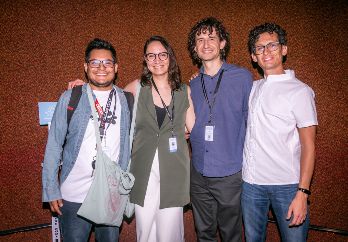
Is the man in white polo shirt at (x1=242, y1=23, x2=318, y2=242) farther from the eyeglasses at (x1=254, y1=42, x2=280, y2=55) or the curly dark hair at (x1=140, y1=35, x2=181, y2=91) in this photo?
the curly dark hair at (x1=140, y1=35, x2=181, y2=91)

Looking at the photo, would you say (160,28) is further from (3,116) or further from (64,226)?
(64,226)

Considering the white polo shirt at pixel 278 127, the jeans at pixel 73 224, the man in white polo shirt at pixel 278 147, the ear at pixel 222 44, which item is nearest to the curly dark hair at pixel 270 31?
the man in white polo shirt at pixel 278 147

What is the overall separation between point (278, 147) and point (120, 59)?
207 centimetres

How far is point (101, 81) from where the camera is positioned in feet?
7.18

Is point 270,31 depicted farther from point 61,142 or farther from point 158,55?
point 61,142

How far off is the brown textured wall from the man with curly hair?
0.69 metres

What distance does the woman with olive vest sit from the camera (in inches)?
90.8

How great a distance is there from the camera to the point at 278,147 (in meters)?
2.09

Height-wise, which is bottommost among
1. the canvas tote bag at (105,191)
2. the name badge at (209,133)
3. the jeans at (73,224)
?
the jeans at (73,224)

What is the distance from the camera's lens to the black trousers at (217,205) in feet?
7.89

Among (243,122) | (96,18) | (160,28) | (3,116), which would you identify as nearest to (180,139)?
(243,122)

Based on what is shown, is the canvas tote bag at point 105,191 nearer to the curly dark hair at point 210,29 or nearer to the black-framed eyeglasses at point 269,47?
the curly dark hair at point 210,29

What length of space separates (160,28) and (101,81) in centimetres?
136

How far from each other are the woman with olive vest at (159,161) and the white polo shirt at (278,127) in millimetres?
638
